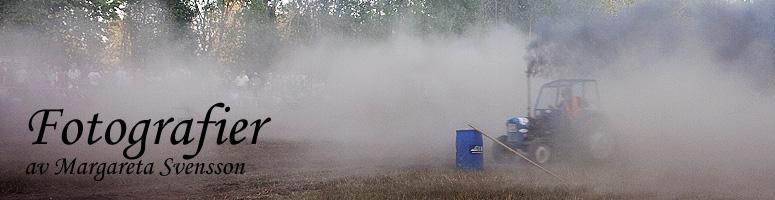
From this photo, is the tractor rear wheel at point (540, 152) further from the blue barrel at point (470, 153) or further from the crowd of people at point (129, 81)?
the crowd of people at point (129, 81)

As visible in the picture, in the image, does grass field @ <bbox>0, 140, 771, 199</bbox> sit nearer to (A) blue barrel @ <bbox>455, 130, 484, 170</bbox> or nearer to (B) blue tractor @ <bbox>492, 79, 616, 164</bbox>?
(A) blue barrel @ <bbox>455, 130, 484, 170</bbox>

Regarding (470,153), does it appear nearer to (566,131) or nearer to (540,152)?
(540,152)

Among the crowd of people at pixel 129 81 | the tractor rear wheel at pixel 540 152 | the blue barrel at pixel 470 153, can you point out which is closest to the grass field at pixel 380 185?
the blue barrel at pixel 470 153

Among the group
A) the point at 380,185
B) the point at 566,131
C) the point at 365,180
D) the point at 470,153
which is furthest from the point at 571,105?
the point at 380,185

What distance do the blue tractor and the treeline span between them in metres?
13.7

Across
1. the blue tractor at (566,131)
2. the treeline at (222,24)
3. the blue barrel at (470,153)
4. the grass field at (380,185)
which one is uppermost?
the treeline at (222,24)

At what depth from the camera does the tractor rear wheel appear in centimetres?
1381

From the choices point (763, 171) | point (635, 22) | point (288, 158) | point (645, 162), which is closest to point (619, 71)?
point (635, 22)

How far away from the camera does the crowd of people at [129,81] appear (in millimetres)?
23688

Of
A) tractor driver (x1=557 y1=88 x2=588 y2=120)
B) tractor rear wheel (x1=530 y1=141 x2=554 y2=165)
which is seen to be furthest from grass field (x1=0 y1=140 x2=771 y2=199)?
tractor driver (x1=557 y1=88 x2=588 y2=120)

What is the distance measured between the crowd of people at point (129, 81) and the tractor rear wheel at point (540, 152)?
17142mm

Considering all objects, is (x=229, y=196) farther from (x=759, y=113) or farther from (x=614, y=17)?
(x=759, y=113)

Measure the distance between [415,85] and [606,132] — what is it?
1376 centimetres

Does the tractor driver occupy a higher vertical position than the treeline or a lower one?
lower
